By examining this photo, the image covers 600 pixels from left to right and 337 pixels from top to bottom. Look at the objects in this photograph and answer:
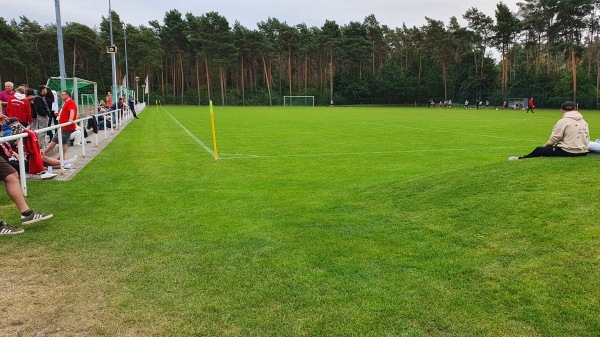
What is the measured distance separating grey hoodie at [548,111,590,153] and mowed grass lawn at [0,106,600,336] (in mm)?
645

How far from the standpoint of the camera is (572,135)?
7953 mm

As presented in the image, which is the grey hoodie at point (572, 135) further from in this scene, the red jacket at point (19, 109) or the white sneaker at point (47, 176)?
the red jacket at point (19, 109)

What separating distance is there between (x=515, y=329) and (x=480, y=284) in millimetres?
720

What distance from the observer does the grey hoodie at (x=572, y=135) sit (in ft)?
25.9

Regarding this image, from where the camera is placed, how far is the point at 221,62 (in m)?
83.4

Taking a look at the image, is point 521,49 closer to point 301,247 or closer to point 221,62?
point 221,62

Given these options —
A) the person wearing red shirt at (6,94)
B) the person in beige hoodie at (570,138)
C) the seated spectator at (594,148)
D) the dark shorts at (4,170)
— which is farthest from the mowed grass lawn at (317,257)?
the person wearing red shirt at (6,94)

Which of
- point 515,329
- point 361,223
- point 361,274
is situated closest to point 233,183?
point 361,223

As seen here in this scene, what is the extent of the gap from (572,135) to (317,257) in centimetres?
560

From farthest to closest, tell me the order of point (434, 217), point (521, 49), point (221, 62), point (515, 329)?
point (521, 49) < point (221, 62) < point (434, 217) < point (515, 329)

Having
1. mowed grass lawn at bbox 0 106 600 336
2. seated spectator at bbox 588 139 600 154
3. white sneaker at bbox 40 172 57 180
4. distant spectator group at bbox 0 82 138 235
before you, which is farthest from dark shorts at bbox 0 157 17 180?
seated spectator at bbox 588 139 600 154

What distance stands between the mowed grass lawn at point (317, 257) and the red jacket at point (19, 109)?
14.5 feet

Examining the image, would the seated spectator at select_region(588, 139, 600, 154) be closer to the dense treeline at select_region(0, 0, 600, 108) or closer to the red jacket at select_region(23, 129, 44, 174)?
the red jacket at select_region(23, 129, 44, 174)

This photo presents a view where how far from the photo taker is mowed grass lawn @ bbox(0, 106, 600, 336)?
11.6 feet
